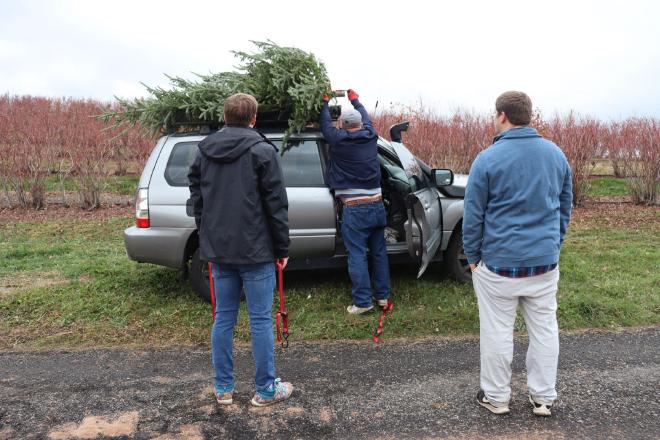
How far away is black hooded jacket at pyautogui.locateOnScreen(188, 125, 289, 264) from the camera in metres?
3.43

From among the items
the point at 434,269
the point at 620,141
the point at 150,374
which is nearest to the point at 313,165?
the point at 434,269

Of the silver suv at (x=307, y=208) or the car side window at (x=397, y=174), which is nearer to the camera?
the silver suv at (x=307, y=208)

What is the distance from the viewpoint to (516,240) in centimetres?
332

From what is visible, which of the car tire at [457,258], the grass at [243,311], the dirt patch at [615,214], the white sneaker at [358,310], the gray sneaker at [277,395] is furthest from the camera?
the dirt patch at [615,214]

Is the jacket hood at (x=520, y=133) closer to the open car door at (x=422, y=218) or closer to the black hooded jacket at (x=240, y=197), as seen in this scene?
the black hooded jacket at (x=240, y=197)

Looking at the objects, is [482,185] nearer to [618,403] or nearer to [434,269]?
[618,403]

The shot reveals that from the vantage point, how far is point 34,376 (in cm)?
423

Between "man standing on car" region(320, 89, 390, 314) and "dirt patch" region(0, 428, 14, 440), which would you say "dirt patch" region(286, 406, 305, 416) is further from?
"man standing on car" region(320, 89, 390, 314)

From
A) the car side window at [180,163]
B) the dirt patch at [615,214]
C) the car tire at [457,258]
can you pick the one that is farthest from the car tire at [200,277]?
the dirt patch at [615,214]

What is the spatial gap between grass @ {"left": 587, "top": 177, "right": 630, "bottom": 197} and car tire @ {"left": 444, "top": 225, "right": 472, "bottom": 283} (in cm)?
1064

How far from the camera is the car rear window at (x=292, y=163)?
561cm

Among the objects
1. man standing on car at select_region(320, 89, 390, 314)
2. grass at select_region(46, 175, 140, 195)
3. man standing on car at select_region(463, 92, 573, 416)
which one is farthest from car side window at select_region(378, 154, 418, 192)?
grass at select_region(46, 175, 140, 195)

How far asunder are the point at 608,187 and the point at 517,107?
49.3ft

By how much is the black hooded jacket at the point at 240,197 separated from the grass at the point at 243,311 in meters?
1.69
